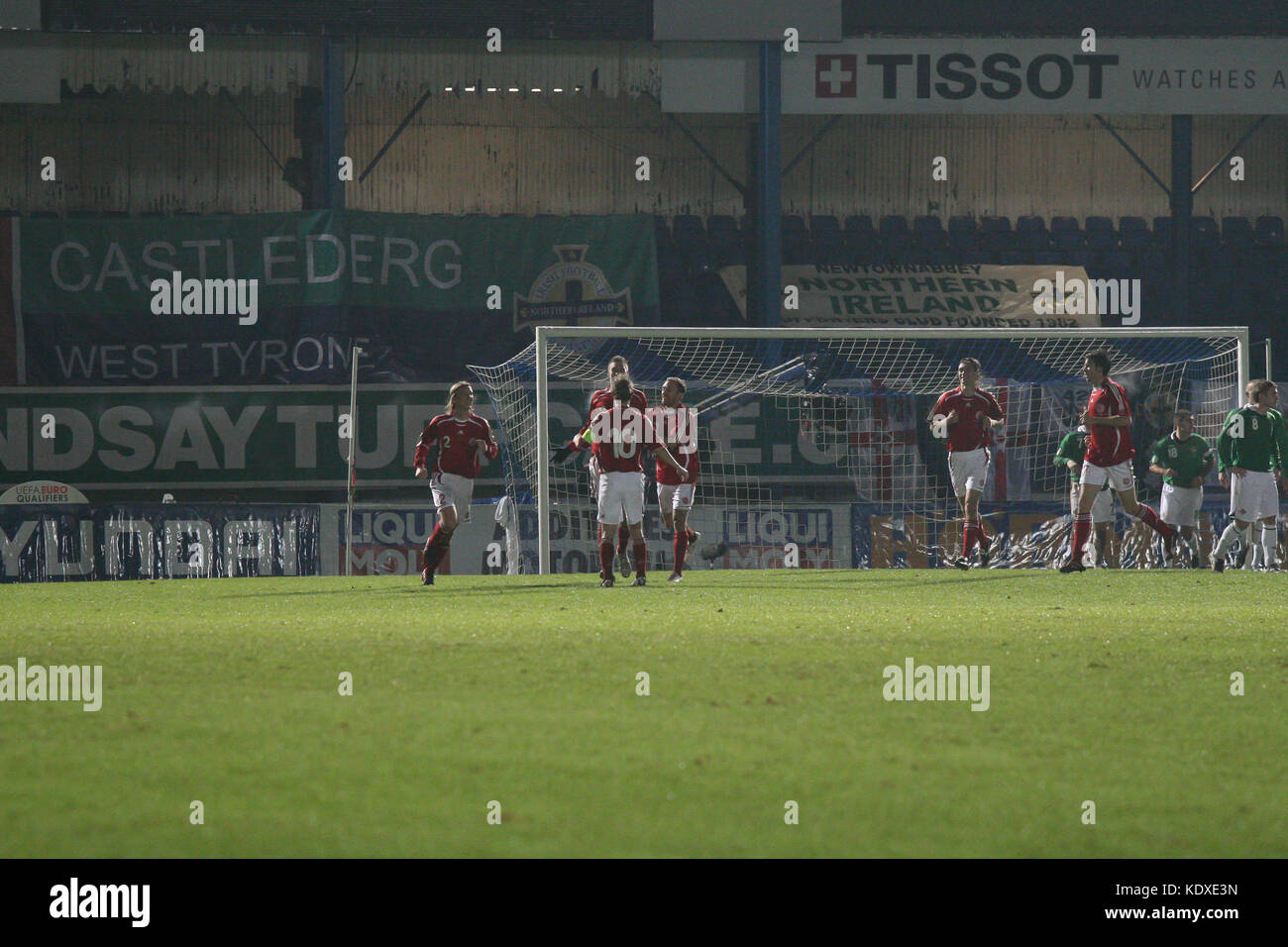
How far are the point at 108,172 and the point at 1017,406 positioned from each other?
17.4 meters

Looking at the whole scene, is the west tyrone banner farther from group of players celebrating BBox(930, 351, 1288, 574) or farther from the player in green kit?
the player in green kit

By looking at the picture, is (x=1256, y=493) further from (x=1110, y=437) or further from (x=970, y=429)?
(x=970, y=429)

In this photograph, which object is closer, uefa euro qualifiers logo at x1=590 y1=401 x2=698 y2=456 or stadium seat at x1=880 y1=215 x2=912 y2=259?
uefa euro qualifiers logo at x1=590 y1=401 x2=698 y2=456

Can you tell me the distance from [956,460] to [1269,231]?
18.2 meters

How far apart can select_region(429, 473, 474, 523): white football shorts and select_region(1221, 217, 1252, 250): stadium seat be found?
67.7ft

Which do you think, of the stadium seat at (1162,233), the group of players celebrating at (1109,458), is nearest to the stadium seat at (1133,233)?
the stadium seat at (1162,233)

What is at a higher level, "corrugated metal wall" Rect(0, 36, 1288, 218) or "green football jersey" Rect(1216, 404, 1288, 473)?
"corrugated metal wall" Rect(0, 36, 1288, 218)

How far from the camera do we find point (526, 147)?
30.3 meters

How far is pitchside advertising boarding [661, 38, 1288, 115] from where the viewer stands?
2745 centimetres

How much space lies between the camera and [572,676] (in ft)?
24.4

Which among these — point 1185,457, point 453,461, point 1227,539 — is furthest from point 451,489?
point 1185,457

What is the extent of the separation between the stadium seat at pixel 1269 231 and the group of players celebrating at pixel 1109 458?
15397 mm

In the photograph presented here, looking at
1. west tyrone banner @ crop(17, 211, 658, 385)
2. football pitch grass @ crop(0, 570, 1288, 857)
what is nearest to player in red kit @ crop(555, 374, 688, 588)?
football pitch grass @ crop(0, 570, 1288, 857)
